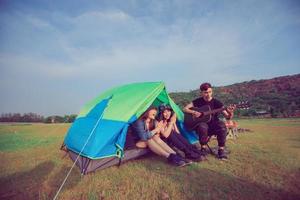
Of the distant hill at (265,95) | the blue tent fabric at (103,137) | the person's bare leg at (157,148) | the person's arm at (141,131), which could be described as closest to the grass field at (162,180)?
the person's bare leg at (157,148)

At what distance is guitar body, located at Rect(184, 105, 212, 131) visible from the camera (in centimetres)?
518

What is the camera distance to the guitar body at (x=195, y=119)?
5176mm

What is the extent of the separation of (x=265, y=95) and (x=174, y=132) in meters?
23.4

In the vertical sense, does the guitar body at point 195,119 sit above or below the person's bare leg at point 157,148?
above

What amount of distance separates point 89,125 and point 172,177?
221cm

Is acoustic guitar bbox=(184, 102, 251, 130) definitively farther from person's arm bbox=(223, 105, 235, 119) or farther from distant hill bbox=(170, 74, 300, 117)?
distant hill bbox=(170, 74, 300, 117)

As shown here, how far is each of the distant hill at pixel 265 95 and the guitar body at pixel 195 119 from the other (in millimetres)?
14014

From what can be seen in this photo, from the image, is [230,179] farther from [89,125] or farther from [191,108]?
[89,125]

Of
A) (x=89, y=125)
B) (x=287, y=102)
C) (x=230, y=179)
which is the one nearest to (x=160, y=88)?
(x=89, y=125)

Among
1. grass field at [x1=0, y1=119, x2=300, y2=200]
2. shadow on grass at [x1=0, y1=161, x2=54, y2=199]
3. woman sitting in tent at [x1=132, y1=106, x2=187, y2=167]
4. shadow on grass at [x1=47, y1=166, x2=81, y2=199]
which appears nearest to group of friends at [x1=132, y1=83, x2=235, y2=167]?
woman sitting in tent at [x1=132, y1=106, x2=187, y2=167]

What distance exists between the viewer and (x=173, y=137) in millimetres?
4785

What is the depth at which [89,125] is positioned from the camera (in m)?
4.84

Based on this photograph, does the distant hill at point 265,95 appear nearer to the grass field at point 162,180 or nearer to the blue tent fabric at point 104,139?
the grass field at point 162,180

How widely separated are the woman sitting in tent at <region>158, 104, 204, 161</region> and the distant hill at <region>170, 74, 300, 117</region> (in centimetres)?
1465
